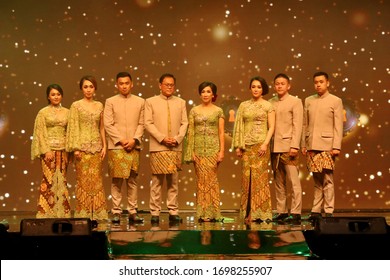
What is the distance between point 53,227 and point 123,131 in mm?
1613

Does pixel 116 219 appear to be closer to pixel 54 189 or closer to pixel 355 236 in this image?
pixel 54 189

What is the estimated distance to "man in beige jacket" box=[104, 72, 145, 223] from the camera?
6250mm

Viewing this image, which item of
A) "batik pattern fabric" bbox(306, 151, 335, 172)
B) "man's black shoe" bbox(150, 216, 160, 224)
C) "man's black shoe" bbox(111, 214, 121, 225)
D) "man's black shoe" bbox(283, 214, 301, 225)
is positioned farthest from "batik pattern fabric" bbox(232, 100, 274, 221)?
"man's black shoe" bbox(111, 214, 121, 225)

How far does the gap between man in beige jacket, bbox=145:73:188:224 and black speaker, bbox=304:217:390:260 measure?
1.64 meters

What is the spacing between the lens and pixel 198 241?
5.23 meters

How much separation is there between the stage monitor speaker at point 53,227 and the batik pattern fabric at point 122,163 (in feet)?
4.53

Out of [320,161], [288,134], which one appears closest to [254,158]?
[288,134]

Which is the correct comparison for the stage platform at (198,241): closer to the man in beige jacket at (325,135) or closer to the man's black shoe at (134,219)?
the man's black shoe at (134,219)

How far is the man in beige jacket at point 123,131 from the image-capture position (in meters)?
6.25

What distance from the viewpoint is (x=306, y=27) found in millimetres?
7848

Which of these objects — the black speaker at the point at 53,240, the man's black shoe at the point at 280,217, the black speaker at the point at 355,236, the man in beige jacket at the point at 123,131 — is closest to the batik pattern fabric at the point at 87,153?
the man in beige jacket at the point at 123,131

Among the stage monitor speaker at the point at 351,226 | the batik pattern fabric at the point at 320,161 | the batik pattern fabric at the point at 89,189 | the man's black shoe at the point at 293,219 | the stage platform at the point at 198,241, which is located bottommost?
the stage platform at the point at 198,241

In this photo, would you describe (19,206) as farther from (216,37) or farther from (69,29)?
(216,37)

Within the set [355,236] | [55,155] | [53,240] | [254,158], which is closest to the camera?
[53,240]
